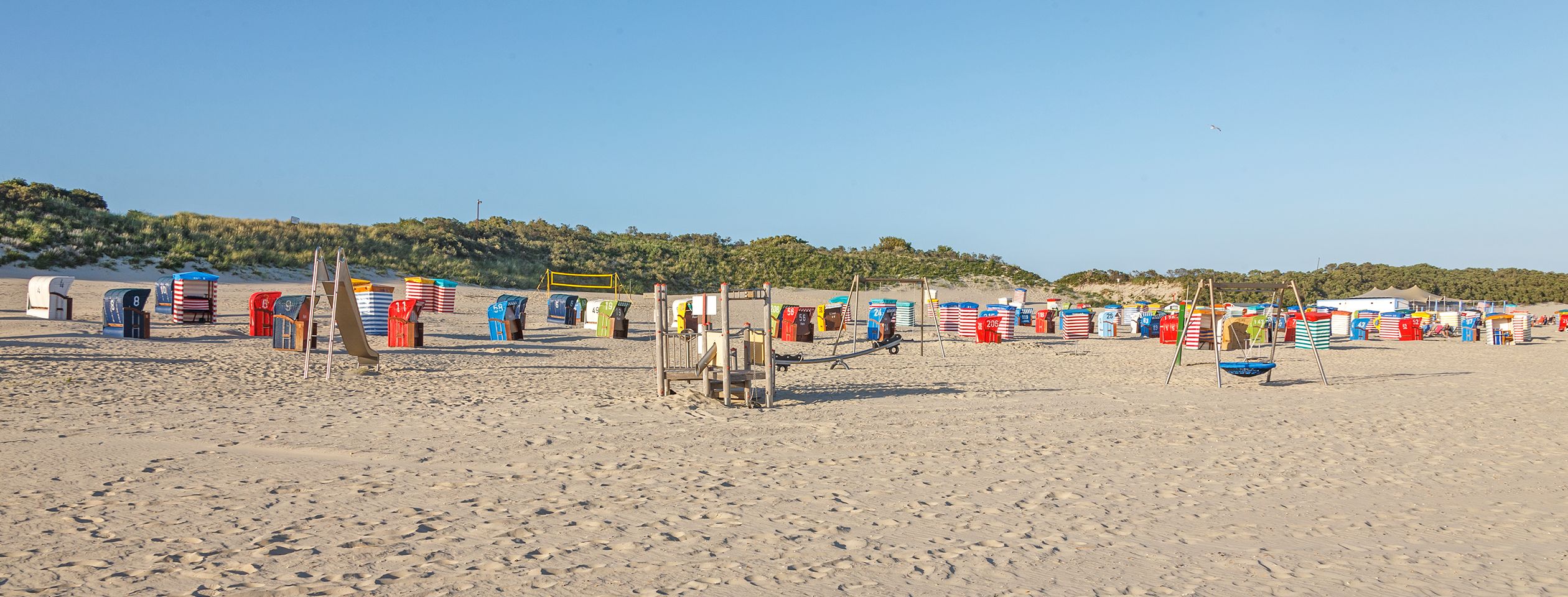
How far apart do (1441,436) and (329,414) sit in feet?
31.4

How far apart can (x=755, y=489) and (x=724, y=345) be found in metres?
4.33

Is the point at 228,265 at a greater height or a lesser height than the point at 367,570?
greater

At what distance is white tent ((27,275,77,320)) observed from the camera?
1823 centimetres

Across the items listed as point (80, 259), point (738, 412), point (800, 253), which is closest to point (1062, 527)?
point (738, 412)

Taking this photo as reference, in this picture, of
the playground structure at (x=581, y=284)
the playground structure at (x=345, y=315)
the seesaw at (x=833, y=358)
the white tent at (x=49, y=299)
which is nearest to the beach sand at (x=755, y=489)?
the seesaw at (x=833, y=358)

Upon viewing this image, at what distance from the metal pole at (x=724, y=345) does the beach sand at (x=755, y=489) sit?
0.99ft

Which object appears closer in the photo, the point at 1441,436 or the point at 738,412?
the point at 1441,436

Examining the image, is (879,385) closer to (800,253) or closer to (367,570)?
(367,570)

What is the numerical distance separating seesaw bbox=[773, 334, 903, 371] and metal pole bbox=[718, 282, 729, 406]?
134cm

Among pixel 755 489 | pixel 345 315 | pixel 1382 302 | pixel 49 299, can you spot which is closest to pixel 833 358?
pixel 345 315

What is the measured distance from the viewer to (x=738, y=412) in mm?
9875

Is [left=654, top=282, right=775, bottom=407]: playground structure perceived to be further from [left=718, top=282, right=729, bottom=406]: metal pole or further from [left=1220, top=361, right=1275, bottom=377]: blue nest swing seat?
[left=1220, top=361, right=1275, bottom=377]: blue nest swing seat

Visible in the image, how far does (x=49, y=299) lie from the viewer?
18.2 metres

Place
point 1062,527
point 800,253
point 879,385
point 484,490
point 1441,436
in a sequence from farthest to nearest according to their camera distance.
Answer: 1. point 800,253
2. point 879,385
3. point 1441,436
4. point 484,490
5. point 1062,527
